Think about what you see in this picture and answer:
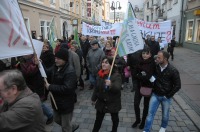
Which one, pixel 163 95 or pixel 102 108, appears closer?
pixel 102 108

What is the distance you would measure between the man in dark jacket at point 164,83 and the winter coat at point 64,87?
5.20 ft

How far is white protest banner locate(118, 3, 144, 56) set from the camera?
12.4 ft

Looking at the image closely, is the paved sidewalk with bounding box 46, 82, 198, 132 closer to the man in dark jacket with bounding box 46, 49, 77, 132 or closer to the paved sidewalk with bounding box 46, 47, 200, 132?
the paved sidewalk with bounding box 46, 47, 200, 132

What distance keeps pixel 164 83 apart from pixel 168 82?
2.9 inches

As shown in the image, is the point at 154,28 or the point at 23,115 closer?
the point at 23,115

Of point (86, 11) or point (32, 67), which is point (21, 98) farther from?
point (86, 11)

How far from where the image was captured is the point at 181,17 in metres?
21.9

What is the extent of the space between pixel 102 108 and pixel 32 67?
1.61 m

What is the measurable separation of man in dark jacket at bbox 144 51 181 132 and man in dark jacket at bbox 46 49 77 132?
1.57m

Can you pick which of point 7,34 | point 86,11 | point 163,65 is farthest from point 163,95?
point 86,11

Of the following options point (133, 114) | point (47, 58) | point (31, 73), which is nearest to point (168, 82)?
point (133, 114)

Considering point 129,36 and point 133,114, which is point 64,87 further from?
point 133,114

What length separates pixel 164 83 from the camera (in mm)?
3600

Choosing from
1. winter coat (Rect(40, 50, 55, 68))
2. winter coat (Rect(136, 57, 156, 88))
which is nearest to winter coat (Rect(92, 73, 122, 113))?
winter coat (Rect(136, 57, 156, 88))
